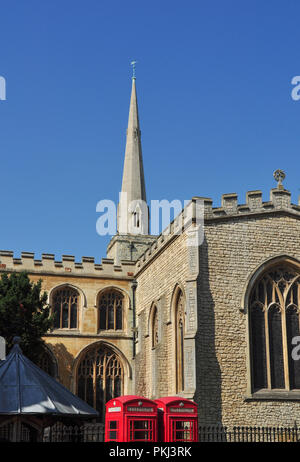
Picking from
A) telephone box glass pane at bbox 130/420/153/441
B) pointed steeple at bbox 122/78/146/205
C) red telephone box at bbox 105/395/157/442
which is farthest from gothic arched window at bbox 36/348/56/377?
telephone box glass pane at bbox 130/420/153/441

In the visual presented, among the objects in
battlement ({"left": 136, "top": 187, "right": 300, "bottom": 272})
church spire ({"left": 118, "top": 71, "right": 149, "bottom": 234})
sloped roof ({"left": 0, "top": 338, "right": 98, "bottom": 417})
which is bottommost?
sloped roof ({"left": 0, "top": 338, "right": 98, "bottom": 417})

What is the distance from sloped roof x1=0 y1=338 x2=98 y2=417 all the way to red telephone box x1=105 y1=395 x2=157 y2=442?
111 cm

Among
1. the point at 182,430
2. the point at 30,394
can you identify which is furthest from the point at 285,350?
the point at 30,394

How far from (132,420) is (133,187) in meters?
25.6

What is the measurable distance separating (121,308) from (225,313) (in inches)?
415

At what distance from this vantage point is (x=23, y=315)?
27859 mm

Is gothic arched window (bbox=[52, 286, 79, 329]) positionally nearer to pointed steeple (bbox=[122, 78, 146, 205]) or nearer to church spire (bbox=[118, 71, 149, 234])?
church spire (bbox=[118, 71, 149, 234])

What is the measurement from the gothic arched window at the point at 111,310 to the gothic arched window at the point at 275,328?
10.4 metres

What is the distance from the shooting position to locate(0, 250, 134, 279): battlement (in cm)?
3222

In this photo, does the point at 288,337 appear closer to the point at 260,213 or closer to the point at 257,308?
the point at 257,308

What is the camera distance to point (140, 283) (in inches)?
1287

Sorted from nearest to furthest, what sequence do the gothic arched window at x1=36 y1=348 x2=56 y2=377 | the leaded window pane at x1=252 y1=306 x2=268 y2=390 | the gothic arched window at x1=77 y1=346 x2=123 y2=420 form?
the leaded window pane at x1=252 y1=306 x2=268 y2=390
the gothic arched window at x1=36 y1=348 x2=56 y2=377
the gothic arched window at x1=77 y1=346 x2=123 y2=420

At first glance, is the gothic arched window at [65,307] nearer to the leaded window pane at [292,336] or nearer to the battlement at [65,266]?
the battlement at [65,266]
